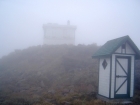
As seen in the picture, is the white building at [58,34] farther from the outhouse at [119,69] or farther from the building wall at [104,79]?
the outhouse at [119,69]

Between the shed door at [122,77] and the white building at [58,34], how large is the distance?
90.8ft

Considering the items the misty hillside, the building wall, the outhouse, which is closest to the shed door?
the outhouse

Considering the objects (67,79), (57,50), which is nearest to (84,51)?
(57,50)

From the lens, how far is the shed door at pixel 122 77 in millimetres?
11867

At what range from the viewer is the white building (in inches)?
1535

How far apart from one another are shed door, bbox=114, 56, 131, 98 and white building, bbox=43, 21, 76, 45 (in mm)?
27682

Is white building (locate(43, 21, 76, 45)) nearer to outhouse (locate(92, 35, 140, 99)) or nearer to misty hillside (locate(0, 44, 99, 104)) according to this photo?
misty hillside (locate(0, 44, 99, 104))

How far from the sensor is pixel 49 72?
22703mm

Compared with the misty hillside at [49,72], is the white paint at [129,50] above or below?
above

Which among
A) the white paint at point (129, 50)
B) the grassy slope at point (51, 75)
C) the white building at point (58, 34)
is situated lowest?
the grassy slope at point (51, 75)

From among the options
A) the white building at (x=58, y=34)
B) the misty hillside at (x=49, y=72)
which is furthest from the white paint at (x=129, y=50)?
the white building at (x=58, y=34)

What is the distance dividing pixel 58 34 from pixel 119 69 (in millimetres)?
28703

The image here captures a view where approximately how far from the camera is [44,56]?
29656 millimetres

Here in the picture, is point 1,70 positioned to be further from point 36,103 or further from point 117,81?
point 117,81
